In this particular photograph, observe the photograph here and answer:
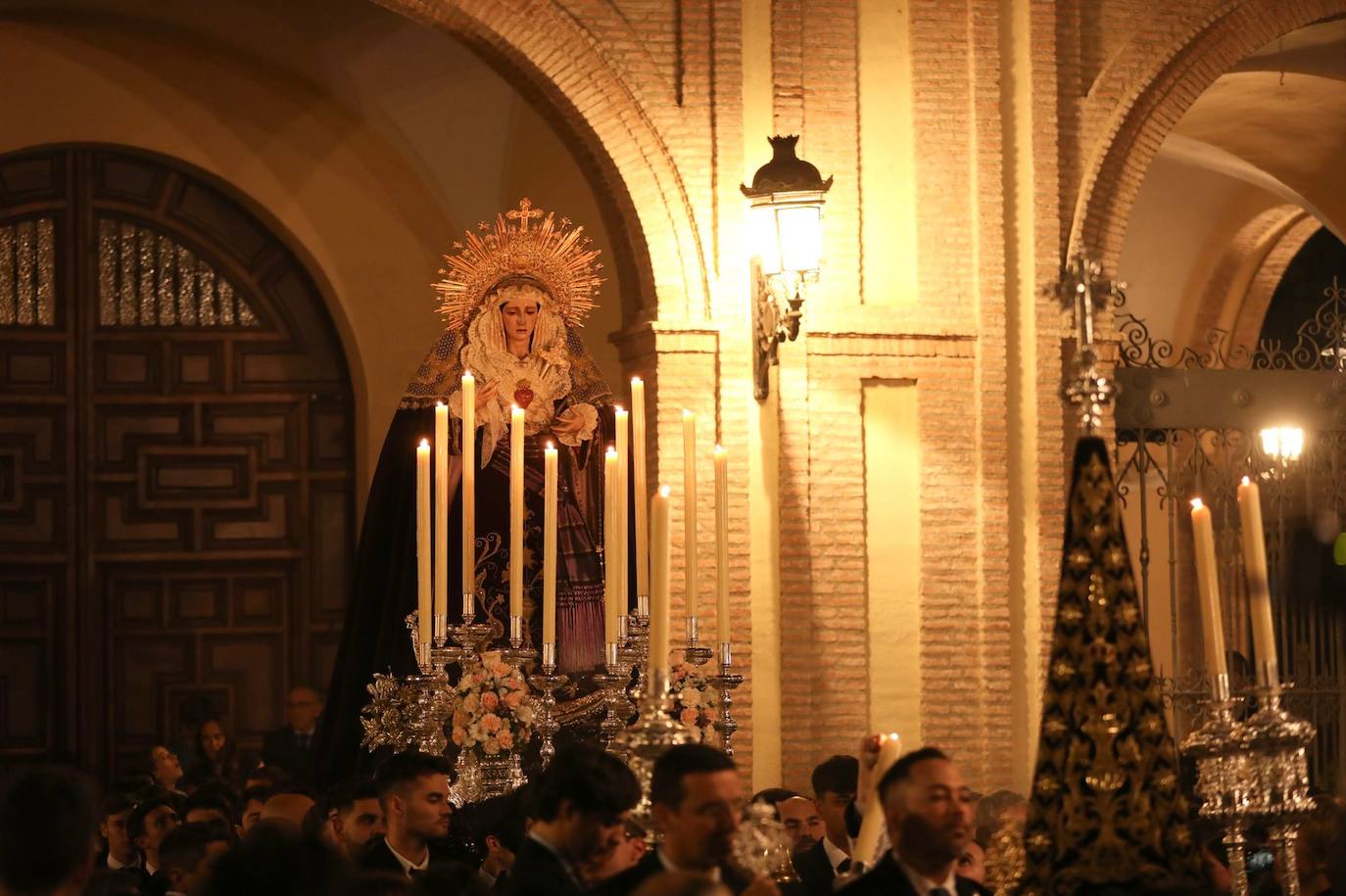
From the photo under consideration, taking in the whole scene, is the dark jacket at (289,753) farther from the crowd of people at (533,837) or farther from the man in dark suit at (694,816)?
the man in dark suit at (694,816)

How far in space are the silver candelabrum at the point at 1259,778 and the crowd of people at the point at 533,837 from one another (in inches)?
11.8

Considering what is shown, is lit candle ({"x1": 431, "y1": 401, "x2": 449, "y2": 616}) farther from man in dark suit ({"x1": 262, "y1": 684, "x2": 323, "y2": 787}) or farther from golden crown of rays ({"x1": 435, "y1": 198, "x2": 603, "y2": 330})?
man in dark suit ({"x1": 262, "y1": 684, "x2": 323, "y2": 787})

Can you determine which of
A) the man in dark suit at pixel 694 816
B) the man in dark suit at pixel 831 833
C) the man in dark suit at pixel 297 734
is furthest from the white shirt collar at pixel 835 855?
the man in dark suit at pixel 297 734

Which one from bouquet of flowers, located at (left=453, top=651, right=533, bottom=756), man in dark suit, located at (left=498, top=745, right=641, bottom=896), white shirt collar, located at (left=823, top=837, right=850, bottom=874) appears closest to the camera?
man in dark suit, located at (left=498, top=745, right=641, bottom=896)

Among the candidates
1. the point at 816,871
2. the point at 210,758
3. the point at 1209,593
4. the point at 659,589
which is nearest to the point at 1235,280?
the point at 210,758

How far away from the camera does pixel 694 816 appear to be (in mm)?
4477

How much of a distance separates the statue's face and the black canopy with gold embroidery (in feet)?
14.6

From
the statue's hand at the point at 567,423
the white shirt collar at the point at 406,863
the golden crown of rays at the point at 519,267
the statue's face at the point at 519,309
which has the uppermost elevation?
the golden crown of rays at the point at 519,267

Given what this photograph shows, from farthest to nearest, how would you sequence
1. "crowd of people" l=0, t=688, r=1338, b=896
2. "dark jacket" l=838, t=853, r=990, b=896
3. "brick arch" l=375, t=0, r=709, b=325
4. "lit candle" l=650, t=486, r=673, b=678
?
"brick arch" l=375, t=0, r=709, b=325 < "lit candle" l=650, t=486, r=673, b=678 < "dark jacket" l=838, t=853, r=990, b=896 < "crowd of people" l=0, t=688, r=1338, b=896

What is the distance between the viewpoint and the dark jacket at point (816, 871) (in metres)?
6.33

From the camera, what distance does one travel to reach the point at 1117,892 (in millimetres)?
4562

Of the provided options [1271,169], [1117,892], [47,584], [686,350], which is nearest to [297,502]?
[47,584]

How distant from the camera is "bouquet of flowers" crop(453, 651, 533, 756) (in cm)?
751

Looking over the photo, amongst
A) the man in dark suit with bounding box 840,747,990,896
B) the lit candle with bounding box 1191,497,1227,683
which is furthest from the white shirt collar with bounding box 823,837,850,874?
the man in dark suit with bounding box 840,747,990,896
